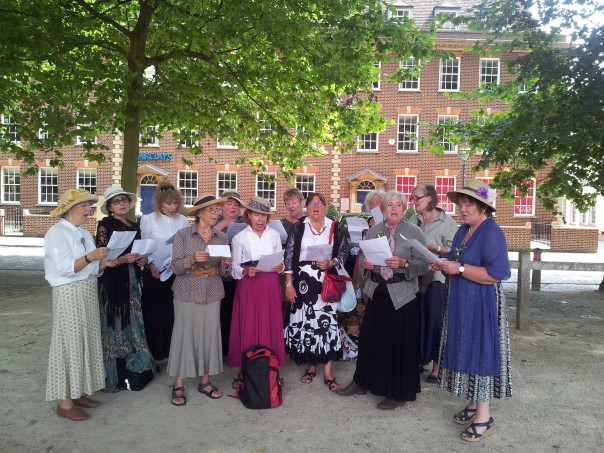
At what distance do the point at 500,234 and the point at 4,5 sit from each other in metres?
8.02

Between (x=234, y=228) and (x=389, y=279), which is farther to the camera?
(x=234, y=228)

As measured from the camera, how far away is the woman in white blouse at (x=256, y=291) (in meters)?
4.95

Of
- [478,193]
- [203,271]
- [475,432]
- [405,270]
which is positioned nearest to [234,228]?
[203,271]

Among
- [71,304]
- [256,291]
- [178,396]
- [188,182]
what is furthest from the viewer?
[188,182]

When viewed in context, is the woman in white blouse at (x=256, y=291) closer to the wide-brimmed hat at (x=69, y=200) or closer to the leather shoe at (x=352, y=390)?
the leather shoe at (x=352, y=390)

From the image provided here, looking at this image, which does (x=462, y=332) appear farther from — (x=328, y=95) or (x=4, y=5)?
(x=4, y=5)

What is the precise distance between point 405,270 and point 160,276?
7.99 feet

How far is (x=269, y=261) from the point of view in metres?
4.68

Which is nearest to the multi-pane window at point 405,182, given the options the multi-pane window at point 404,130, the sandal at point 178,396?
the multi-pane window at point 404,130

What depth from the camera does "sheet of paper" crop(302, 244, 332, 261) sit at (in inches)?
189

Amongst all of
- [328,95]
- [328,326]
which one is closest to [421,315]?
[328,326]

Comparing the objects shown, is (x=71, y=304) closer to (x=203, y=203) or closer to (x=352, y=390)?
(x=203, y=203)

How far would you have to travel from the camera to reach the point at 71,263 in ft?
13.1

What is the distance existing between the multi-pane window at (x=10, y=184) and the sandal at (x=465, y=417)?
29.2m
